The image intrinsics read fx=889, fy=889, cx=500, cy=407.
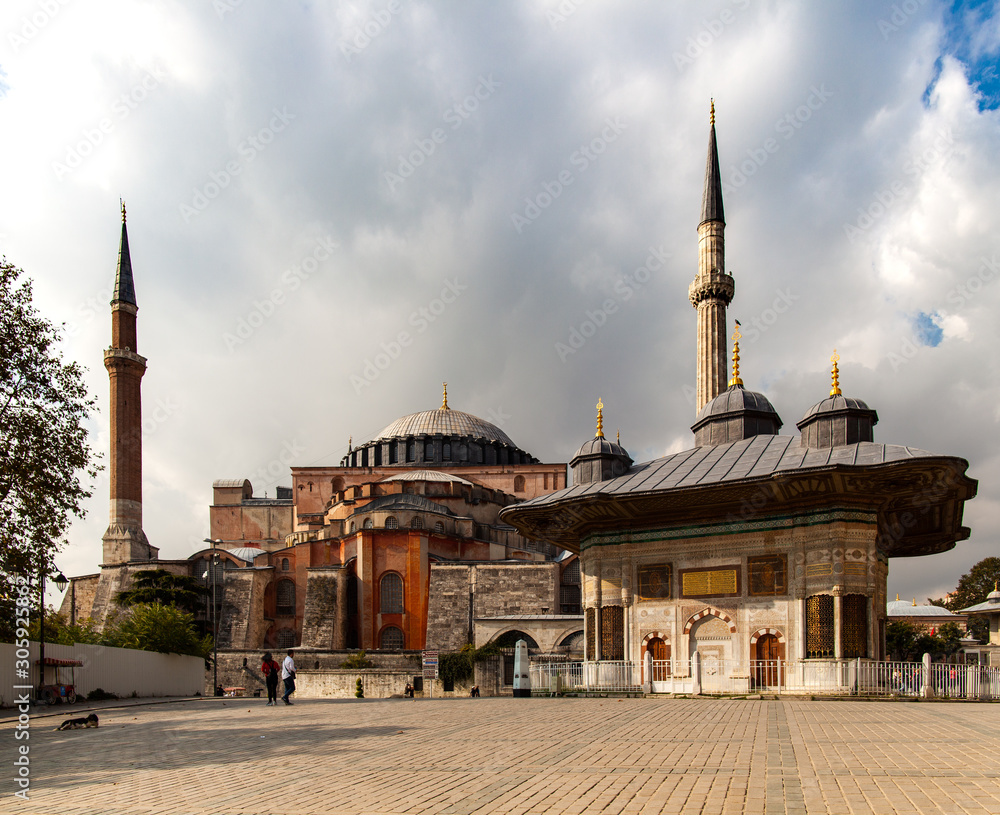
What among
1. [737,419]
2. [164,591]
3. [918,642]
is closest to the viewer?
[737,419]

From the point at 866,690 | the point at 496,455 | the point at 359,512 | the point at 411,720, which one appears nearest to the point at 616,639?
the point at 866,690

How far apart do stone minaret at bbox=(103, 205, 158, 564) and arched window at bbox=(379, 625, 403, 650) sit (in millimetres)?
15300

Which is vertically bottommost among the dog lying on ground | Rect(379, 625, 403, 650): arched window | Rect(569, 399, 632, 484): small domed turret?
Rect(379, 625, 403, 650): arched window

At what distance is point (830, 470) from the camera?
1795 centimetres

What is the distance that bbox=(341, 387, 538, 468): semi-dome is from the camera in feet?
208

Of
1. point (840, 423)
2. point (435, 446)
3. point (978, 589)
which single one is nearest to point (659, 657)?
point (840, 423)

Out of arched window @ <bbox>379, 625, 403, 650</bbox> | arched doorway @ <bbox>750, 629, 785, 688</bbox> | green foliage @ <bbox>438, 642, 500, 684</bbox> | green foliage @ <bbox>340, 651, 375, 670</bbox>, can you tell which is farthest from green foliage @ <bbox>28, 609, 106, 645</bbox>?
arched doorway @ <bbox>750, 629, 785, 688</bbox>

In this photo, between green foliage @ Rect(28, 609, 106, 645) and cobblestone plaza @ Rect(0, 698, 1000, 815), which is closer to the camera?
cobblestone plaza @ Rect(0, 698, 1000, 815)

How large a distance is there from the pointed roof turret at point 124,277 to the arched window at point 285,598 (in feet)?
58.2

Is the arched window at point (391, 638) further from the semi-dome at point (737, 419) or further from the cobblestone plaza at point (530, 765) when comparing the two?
the cobblestone plaza at point (530, 765)

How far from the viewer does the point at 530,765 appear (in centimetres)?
724

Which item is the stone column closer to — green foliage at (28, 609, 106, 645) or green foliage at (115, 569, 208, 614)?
green foliage at (28, 609, 106, 645)

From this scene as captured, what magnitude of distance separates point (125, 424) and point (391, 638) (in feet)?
58.6

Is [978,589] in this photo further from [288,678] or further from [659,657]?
[288,678]
